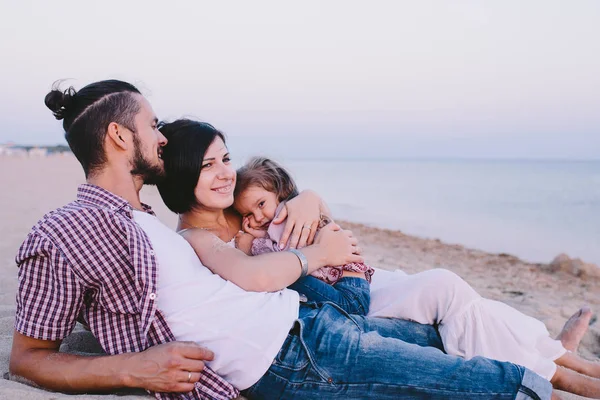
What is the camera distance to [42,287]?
2.26 meters

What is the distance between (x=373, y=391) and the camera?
2387 mm

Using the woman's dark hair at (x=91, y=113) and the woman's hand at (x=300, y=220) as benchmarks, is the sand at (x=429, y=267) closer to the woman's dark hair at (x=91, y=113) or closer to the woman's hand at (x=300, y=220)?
the woman's dark hair at (x=91, y=113)

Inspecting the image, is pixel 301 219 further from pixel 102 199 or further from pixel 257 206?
pixel 102 199

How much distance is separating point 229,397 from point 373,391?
2.14 feet

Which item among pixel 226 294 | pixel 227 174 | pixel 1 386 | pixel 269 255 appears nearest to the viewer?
pixel 1 386

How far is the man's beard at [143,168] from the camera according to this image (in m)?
2.79

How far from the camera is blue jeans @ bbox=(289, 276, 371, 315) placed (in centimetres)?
301

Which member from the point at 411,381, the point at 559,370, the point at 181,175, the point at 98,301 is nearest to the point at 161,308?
the point at 98,301

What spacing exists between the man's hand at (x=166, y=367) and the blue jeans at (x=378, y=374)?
1.11 feet

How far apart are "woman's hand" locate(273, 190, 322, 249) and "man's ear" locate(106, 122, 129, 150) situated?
1.13 meters

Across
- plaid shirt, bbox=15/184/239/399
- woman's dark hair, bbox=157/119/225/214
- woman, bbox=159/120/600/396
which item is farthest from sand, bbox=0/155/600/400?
woman's dark hair, bbox=157/119/225/214

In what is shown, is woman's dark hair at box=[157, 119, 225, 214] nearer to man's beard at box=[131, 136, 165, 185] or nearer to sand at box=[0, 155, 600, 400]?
man's beard at box=[131, 136, 165, 185]

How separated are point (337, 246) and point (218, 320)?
102cm

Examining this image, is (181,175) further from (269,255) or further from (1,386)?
(1,386)
